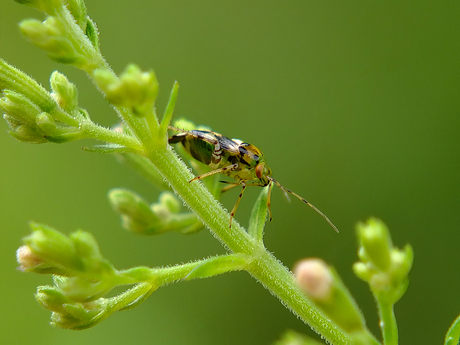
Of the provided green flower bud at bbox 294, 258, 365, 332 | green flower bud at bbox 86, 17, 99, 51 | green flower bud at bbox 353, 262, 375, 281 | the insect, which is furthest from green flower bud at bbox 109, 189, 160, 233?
green flower bud at bbox 294, 258, 365, 332

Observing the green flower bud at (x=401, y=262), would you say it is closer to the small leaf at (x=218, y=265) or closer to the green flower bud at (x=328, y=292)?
the green flower bud at (x=328, y=292)

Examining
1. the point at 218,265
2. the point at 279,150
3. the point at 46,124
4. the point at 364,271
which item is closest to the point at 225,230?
the point at 218,265

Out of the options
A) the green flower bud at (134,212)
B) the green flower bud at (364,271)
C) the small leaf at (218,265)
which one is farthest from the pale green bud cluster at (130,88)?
the green flower bud at (364,271)

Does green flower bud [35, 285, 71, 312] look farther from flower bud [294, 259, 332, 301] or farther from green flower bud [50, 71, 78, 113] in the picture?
flower bud [294, 259, 332, 301]

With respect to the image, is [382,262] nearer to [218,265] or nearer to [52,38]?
[218,265]

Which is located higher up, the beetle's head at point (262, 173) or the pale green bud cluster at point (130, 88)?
the pale green bud cluster at point (130, 88)

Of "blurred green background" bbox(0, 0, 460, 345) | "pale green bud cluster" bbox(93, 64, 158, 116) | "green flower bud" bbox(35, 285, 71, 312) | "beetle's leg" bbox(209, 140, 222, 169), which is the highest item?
"pale green bud cluster" bbox(93, 64, 158, 116)
